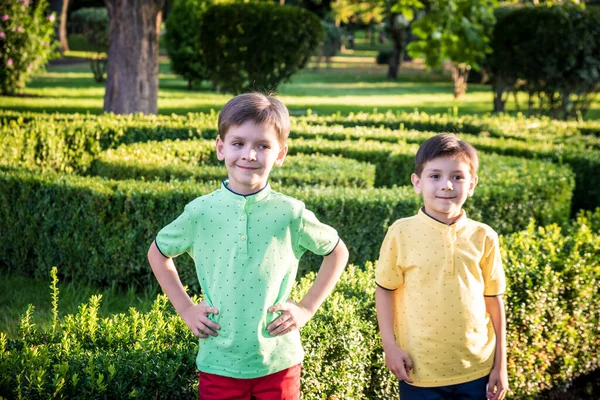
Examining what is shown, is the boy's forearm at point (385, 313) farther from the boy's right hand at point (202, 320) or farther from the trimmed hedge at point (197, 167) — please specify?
the trimmed hedge at point (197, 167)

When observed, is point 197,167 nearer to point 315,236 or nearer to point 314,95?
point 315,236

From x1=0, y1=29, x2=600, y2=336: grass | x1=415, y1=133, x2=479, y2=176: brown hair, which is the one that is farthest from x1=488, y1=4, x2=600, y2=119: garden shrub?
x1=415, y1=133, x2=479, y2=176: brown hair

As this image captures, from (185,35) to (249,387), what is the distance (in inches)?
883

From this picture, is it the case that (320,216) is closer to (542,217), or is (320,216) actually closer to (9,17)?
(542,217)

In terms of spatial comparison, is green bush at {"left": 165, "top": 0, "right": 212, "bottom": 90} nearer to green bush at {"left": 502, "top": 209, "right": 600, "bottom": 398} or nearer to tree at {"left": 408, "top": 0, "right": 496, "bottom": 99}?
tree at {"left": 408, "top": 0, "right": 496, "bottom": 99}

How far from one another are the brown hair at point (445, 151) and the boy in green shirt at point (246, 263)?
0.54 metres

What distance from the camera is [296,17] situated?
54.5 ft

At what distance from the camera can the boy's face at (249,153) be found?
8.97 feet

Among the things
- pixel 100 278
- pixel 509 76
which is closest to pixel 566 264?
pixel 100 278

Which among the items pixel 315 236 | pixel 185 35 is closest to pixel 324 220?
pixel 315 236

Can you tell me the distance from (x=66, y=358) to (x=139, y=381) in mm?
331

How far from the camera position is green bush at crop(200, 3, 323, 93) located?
16.6 meters

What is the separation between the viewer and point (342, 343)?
12.1ft

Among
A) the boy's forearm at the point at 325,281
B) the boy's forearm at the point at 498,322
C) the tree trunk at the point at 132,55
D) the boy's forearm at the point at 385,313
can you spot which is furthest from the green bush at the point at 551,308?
the tree trunk at the point at 132,55
